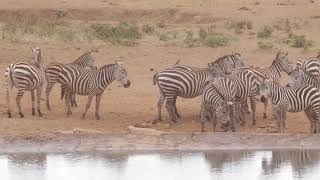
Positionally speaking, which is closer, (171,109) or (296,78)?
(296,78)

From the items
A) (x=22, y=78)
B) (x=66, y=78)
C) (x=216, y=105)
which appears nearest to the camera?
(x=216, y=105)

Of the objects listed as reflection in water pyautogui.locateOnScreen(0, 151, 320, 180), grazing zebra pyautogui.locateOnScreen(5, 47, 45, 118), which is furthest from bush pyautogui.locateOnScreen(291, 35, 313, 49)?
reflection in water pyautogui.locateOnScreen(0, 151, 320, 180)

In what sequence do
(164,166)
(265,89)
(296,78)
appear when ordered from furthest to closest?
1. (296,78)
2. (265,89)
3. (164,166)

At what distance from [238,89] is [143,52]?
8.57m

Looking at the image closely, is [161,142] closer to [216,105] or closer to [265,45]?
[216,105]

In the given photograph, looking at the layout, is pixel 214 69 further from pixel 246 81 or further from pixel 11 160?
pixel 11 160

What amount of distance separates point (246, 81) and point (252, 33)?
41.8 feet

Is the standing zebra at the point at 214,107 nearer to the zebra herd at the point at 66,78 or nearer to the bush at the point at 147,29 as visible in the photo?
the zebra herd at the point at 66,78

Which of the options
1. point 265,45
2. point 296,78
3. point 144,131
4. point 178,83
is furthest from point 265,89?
point 265,45

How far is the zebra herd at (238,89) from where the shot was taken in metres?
15.1

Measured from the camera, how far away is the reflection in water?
12305 mm

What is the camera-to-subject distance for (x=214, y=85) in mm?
15336

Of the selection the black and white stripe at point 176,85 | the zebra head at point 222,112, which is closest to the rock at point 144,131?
the zebra head at point 222,112

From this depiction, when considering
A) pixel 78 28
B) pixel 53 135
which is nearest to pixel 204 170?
pixel 53 135
